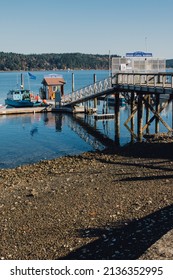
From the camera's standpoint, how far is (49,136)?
33.8 metres

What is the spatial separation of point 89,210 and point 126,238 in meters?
2.82

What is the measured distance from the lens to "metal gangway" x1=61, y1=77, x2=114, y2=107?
35.1 m

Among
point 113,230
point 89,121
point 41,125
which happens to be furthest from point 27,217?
point 89,121

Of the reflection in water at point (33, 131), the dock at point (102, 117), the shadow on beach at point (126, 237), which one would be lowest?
the reflection in water at point (33, 131)

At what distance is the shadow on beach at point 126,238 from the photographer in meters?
9.33

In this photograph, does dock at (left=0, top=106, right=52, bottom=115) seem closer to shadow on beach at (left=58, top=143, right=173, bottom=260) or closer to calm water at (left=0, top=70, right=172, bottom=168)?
calm water at (left=0, top=70, right=172, bottom=168)

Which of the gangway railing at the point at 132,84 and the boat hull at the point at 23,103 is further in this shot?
the boat hull at the point at 23,103

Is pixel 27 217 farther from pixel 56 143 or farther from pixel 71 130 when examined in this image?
pixel 71 130

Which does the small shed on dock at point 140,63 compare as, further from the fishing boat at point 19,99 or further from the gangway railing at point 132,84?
the fishing boat at point 19,99

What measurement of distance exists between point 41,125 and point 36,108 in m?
9.32

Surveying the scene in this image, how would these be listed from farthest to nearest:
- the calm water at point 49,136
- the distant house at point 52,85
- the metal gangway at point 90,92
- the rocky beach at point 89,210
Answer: the distant house at point 52,85
the metal gangway at point 90,92
the calm water at point 49,136
the rocky beach at point 89,210

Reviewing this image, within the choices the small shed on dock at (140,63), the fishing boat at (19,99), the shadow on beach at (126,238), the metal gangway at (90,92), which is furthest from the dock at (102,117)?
the shadow on beach at (126,238)

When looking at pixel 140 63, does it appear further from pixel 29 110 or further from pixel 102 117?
pixel 29 110
